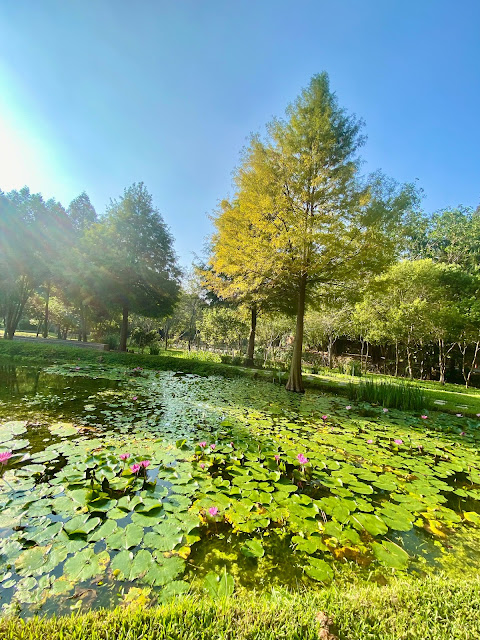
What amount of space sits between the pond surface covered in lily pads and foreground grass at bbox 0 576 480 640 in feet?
0.71

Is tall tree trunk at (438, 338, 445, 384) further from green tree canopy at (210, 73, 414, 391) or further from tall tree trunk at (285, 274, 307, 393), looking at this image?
tall tree trunk at (285, 274, 307, 393)

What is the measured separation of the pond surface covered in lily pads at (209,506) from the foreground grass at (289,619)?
0.22m

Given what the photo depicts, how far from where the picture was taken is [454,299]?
17016 millimetres

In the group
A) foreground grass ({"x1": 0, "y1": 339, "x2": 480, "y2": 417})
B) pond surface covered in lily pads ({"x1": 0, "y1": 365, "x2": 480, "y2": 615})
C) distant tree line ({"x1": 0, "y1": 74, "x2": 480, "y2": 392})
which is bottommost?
foreground grass ({"x1": 0, "y1": 339, "x2": 480, "y2": 417})

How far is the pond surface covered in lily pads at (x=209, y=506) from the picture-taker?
156 cm

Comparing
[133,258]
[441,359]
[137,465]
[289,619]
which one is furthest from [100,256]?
[441,359]

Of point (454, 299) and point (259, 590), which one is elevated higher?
point (454, 299)

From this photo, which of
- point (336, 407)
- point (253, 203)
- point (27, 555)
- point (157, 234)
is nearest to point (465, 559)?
point (27, 555)

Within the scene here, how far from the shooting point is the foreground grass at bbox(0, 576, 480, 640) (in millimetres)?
1128

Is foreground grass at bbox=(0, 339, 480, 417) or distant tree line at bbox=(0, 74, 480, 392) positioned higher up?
distant tree line at bbox=(0, 74, 480, 392)

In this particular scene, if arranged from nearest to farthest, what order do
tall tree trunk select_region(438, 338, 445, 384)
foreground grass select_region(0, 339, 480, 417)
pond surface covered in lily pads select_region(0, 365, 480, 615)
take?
pond surface covered in lily pads select_region(0, 365, 480, 615)
foreground grass select_region(0, 339, 480, 417)
tall tree trunk select_region(438, 338, 445, 384)

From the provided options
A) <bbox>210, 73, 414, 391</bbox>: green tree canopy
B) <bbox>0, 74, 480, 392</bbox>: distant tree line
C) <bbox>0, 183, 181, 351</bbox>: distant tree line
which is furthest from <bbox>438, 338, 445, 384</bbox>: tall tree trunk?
<bbox>0, 183, 181, 351</bbox>: distant tree line

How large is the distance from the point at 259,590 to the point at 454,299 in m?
20.6

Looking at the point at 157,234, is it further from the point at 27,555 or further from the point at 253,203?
the point at 27,555
